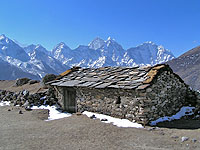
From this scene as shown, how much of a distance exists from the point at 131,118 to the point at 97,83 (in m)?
2.82

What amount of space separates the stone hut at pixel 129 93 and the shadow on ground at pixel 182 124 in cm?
54

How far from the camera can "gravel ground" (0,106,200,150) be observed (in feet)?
19.3

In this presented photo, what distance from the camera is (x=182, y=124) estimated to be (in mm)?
8797

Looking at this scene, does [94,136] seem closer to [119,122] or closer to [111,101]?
[119,122]

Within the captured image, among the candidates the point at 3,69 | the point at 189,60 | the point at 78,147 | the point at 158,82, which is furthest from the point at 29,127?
the point at 3,69

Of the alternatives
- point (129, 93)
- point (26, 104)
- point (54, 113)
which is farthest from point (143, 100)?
point (26, 104)

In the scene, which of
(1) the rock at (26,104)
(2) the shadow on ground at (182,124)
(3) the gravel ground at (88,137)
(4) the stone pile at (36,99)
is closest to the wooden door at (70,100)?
(4) the stone pile at (36,99)

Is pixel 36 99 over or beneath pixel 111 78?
beneath

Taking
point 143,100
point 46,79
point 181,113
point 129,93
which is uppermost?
point 46,79

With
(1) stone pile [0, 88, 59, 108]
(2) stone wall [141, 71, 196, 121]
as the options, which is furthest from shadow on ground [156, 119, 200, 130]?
(1) stone pile [0, 88, 59, 108]

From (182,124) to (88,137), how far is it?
15.7ft

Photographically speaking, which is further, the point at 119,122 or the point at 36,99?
the point at 36,99

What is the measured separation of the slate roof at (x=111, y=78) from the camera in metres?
9.21

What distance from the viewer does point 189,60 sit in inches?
2579
